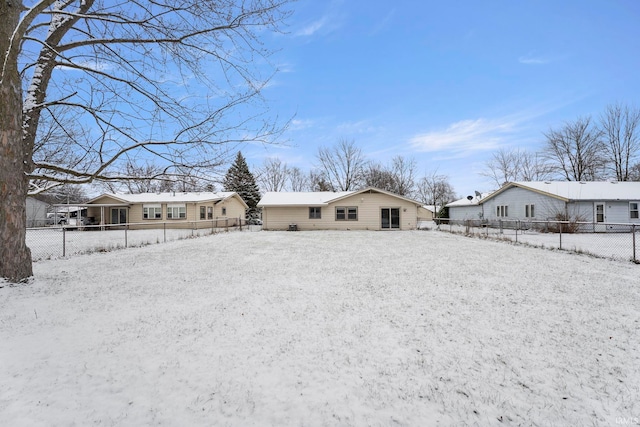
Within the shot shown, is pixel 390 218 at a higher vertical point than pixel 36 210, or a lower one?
lower

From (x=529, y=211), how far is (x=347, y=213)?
1411 cm

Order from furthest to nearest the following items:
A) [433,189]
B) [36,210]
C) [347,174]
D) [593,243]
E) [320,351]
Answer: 1. [433,189]
2. [347,174]
3. [36,210]
4. [593,243]
5. [320,351]

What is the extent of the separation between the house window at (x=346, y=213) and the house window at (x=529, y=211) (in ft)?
43.8

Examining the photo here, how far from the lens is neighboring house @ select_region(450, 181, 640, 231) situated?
20031 millimetres

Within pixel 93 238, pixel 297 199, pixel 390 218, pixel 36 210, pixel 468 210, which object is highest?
pixel 297 199

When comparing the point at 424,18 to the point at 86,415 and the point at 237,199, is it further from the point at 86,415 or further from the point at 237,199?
the point at 237,199

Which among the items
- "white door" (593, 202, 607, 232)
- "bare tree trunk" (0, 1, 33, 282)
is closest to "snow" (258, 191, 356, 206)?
"white door" (593, 202, 607, 232)

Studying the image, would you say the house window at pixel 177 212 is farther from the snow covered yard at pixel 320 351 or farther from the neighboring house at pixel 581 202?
the neighboring house at pixel 581 202

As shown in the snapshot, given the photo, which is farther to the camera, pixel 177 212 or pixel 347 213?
pixel 177 212

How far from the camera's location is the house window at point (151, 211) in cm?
2594

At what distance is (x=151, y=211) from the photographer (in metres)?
26.0

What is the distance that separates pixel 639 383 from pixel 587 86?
1156 cm

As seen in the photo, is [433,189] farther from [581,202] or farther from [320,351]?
[320,351]

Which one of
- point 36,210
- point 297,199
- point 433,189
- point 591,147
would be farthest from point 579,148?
point 36,210
